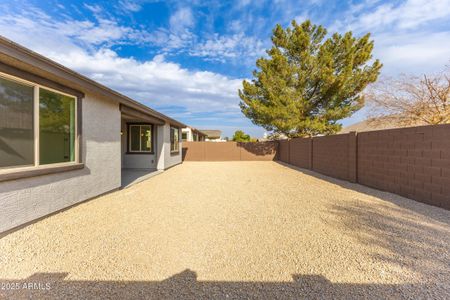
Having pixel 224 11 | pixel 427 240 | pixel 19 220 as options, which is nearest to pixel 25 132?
pixel 19 220

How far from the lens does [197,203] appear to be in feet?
16.3

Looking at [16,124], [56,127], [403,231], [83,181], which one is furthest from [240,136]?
[16,124]

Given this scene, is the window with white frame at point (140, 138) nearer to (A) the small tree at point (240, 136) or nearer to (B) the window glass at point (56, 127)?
(B) the window glass at point (56, 127)

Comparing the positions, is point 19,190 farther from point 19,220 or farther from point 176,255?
point 176,255

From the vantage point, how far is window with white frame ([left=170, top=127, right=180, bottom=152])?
41.0 ft

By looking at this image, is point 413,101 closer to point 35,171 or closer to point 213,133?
point 35,171

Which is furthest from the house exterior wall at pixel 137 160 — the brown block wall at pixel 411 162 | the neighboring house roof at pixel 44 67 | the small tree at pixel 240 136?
the small tree at pixel 240 136

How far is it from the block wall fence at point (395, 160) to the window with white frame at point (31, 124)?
7843mm

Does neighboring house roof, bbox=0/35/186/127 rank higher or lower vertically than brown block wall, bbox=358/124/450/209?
higher

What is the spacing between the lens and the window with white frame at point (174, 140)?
12508 millimetres

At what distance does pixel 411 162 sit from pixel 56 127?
7.97 m

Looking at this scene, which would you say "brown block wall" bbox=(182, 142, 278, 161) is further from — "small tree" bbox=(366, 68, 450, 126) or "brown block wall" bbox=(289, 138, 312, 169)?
"small tree" bbox=(366, 68, 450, 126)

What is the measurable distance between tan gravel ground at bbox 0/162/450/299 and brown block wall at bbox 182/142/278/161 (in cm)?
1297

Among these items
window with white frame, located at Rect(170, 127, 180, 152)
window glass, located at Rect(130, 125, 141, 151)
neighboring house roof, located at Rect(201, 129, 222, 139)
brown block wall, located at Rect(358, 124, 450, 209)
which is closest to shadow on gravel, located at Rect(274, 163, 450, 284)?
brown block wall, located at Rect(358, 124, 450, 209)
